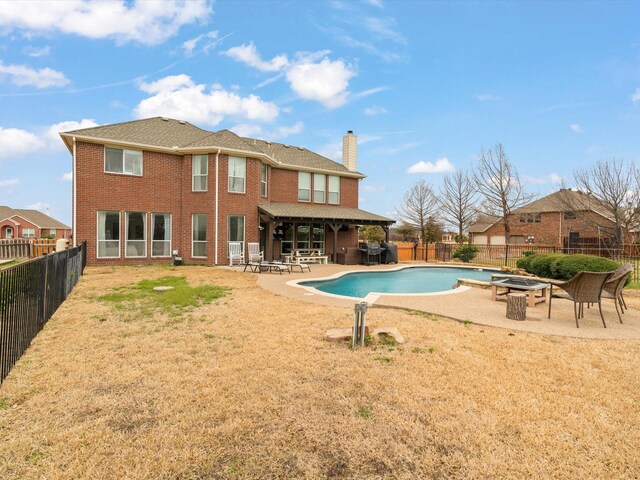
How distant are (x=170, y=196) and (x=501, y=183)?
22.7 metres

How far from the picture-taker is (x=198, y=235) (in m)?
17.4

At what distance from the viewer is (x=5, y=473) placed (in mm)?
2309

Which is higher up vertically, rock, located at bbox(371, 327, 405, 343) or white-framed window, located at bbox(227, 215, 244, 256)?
white-framed window, located at bbox(227, 215, 244, 256)

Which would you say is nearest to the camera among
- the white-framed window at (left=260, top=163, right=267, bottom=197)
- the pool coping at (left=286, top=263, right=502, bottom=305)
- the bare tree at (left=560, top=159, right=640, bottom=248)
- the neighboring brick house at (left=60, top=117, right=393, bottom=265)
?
the pool coping at (left=286, top=263, right=502, bottom=305)

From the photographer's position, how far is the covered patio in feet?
58.4

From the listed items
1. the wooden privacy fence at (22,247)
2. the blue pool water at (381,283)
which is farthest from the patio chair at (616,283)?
the wooden privacy fence at (22,247)

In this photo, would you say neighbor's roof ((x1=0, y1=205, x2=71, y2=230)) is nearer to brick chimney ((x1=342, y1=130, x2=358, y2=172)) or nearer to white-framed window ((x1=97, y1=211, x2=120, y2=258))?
white-framed window ((x1=97, y1=211, x2=120, y2=258))

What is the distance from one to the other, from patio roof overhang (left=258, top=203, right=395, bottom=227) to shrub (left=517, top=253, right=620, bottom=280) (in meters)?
8.62

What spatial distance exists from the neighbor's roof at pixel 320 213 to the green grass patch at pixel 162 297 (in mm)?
7406

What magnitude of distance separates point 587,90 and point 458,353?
18.2m

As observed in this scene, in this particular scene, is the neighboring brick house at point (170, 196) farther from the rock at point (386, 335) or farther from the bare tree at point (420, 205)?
the bare tree at point (420, 205)

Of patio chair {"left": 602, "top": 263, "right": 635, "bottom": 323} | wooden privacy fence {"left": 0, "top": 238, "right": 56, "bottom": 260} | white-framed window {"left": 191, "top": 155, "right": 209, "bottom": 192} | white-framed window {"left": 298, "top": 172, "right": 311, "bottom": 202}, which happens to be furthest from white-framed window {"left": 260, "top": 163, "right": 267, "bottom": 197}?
patio chair {"left": 602, "top": 263, "right": 635, "bottom": 323}

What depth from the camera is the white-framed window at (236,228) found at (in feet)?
57.2

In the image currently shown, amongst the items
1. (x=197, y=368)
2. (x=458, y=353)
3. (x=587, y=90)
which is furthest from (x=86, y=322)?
(x=587, y=90)
